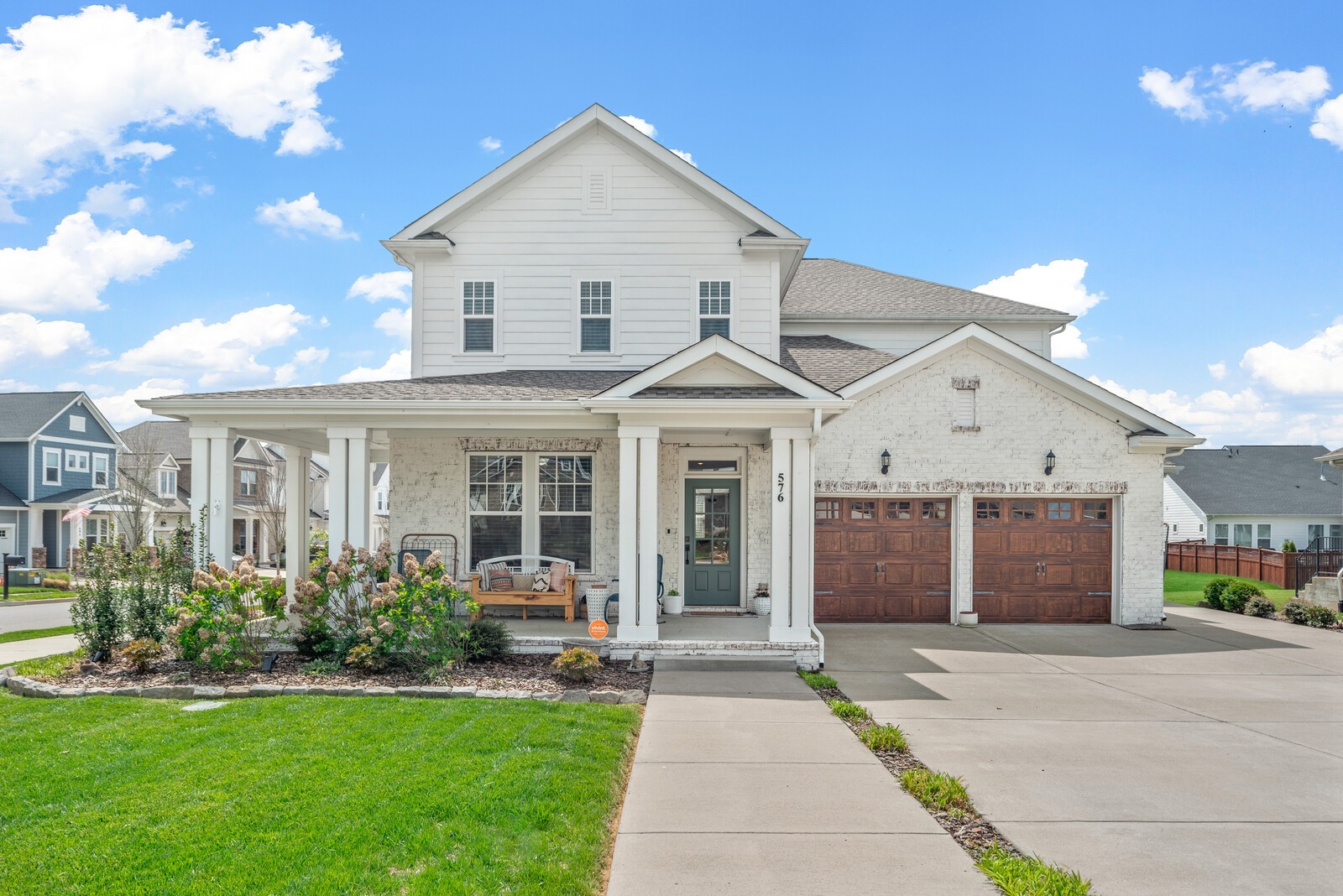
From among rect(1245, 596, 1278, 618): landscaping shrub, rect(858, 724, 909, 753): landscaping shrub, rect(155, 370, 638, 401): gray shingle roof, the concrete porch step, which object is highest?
rect(155, 370, 638, 401): gray shingle roof

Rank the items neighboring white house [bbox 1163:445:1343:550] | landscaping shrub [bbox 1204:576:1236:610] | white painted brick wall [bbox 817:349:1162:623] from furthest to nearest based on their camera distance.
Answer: neighboring white house [bbox 1163:445:1343:550], landscaping shrub [bbox 1204:576:1236:610], white painted brick wall [bbox 817:349:1162:623]

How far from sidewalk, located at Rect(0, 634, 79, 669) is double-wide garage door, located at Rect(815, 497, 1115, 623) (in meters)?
11.2

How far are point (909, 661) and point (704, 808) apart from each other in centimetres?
622

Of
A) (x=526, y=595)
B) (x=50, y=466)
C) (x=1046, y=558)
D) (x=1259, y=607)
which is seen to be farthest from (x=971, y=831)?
(x=50, y=466)

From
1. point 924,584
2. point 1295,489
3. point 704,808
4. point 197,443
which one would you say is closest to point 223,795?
point 704,808

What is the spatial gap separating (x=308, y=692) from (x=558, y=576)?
174 inches

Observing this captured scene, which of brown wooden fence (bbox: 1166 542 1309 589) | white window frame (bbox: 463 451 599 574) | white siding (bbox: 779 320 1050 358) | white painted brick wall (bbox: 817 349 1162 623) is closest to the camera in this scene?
white window frame (bbox: 463 451 599 574)

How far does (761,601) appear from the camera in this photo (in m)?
12.8

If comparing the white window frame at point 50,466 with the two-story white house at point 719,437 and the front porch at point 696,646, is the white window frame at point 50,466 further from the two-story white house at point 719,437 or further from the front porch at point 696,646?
the front porch at point 696,646

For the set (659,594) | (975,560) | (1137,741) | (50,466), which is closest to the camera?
(1137,741)

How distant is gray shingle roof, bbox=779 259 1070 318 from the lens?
55.4 ft

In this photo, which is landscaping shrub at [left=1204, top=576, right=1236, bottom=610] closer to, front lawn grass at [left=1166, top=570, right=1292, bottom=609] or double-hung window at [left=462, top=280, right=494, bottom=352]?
front lawn grass at [left=1166, top=570, right=1292, bottom=609]

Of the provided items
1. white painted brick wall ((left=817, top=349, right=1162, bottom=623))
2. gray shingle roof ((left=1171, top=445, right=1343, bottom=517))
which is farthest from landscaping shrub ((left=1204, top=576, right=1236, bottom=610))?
gray shingle roof ((left=1171, top=445, right=1343, bottom=517))

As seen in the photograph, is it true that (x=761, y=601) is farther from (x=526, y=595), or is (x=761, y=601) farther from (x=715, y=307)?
(x=715, y=307)
